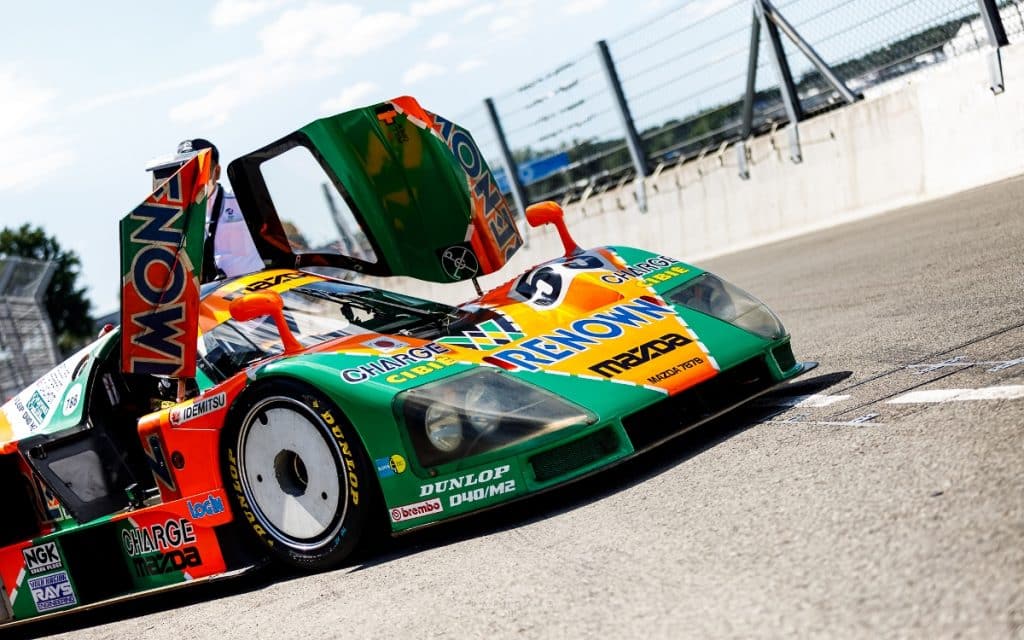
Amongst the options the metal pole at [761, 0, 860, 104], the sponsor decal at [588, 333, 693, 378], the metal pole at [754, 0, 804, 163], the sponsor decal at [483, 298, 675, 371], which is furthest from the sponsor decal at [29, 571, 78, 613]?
the metal pole at [761, 0, 860, 104]

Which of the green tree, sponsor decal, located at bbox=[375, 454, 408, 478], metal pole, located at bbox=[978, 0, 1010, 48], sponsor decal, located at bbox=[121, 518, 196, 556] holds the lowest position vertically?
sponsor decal, located at bbox=[121, 518, 196, 556]

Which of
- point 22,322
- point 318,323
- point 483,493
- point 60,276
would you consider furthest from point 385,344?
A: point 60,276

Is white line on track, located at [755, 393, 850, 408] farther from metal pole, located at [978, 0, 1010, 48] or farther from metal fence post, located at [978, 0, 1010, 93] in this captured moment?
metal pole, located at [978, 0, 1010, 48]

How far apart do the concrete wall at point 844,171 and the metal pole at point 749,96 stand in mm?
117

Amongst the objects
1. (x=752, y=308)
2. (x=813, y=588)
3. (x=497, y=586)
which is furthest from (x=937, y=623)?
(x=752, y=308)

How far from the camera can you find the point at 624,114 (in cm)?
1406

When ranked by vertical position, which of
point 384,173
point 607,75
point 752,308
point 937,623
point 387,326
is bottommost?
point 937,623

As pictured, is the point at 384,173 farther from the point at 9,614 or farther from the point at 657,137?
the point at 657,137

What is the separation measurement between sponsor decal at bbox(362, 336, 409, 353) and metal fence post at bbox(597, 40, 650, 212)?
955cm

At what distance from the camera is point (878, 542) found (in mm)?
2760

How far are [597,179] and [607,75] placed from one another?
1.45 meters

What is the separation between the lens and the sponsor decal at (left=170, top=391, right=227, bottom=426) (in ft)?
15.3

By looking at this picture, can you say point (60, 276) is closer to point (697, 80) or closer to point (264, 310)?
point (697, 80)

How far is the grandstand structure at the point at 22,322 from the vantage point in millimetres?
14914
